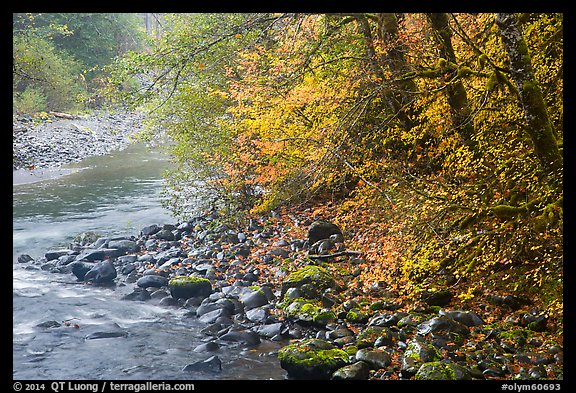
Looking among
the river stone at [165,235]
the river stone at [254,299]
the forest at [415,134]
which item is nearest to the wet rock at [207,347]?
the river stone at [254,299]

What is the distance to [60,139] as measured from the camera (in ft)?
89.8

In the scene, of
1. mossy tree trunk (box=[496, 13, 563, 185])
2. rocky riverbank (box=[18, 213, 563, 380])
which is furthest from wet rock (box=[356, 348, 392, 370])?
mossy tree trunk (box=[496, 13, 563, 185])

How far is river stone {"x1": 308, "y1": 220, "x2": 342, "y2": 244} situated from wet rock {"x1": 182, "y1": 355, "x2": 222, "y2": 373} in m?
4.21

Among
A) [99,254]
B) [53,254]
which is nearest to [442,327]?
[99,254]

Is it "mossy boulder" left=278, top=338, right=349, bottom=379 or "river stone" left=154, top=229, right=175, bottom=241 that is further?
"river stone" left=154, top=229, right=175, bottom=241

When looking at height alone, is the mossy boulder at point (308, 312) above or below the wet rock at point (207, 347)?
above

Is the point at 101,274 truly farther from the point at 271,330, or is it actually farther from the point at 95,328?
the point at 271,330

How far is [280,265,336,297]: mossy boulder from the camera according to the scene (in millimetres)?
8398

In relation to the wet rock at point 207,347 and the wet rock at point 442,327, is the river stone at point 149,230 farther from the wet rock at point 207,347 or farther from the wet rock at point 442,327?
the wet rock at point 442,327

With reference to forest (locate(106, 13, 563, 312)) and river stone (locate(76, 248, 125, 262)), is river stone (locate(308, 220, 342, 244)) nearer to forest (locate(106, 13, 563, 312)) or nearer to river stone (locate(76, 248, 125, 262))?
forest (locate(106, 13, 563, 312))

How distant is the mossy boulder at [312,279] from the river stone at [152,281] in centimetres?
248

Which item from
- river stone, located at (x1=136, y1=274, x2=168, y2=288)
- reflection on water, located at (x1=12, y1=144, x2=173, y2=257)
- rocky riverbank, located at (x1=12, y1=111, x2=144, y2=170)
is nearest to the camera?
river stone, located at (x1=136, y1=274, x2=168, y2=288)

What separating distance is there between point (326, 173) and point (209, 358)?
394cm

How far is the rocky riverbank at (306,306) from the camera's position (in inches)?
234
